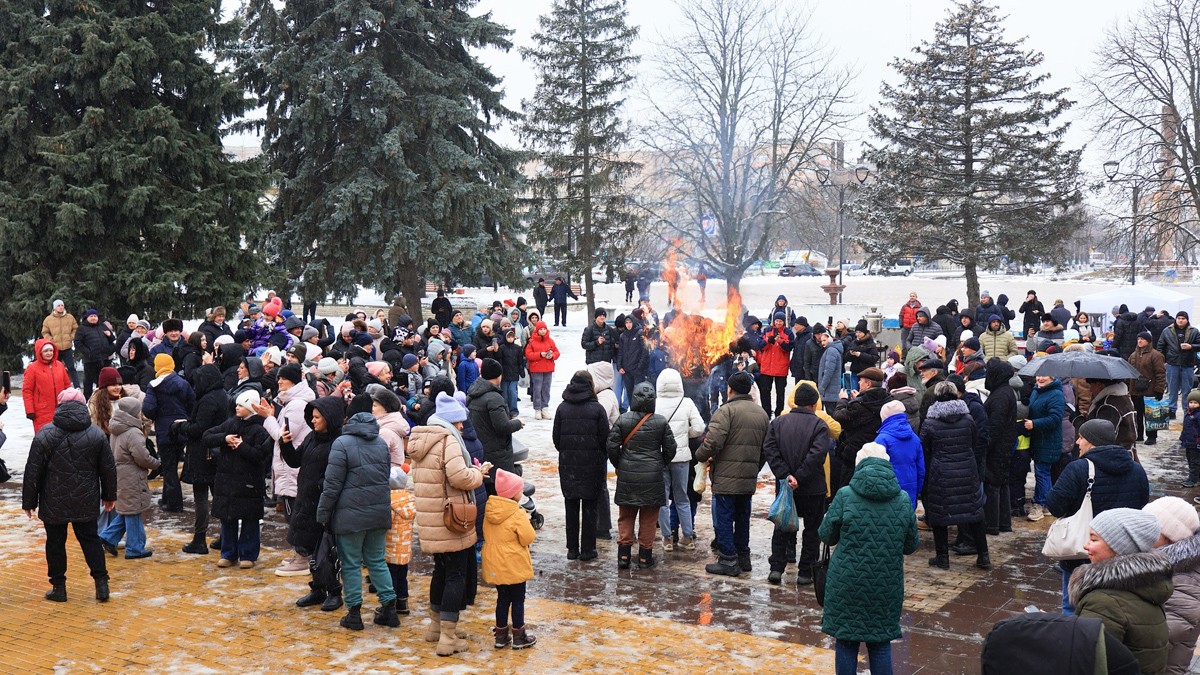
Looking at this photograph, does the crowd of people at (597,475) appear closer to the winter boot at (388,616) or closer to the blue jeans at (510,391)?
the winter boot at (388,616)

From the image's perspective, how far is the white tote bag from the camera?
6396 millimetres

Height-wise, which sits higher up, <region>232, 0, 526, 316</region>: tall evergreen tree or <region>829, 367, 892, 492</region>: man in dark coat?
<region>232, 0, 526, 316</region>: tall evergreen tree

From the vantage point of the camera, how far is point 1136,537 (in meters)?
4.47

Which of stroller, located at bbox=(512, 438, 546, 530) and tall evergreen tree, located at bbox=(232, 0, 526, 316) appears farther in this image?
tall evergreen tree, located at bbox=(232, 0, 526, 316)

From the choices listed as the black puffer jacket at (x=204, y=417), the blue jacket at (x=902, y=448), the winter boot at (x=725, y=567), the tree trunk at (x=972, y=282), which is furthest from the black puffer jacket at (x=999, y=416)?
the tree trunk at (x=972, y=282)

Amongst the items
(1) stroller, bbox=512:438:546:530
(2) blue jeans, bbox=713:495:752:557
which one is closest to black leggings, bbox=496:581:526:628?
(1) stroller, bbox=512:438:546:530

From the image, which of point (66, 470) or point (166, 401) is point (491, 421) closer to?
point (66, 470)

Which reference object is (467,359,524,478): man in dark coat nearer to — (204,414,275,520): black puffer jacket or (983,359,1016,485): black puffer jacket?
(204,414,275,520): black puffer jacket

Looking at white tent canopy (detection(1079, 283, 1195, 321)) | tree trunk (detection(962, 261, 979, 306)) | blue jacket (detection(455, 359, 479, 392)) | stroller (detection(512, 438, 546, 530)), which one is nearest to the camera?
stroller (detection(512, 438, 546, 530))

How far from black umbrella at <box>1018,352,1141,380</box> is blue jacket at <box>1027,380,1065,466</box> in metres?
0.21

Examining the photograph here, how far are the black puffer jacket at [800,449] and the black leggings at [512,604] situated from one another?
2463mm

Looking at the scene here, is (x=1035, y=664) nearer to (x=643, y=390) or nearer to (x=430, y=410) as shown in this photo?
(x=643, y=390)

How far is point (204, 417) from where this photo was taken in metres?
9.42

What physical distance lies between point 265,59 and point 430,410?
21.5m
